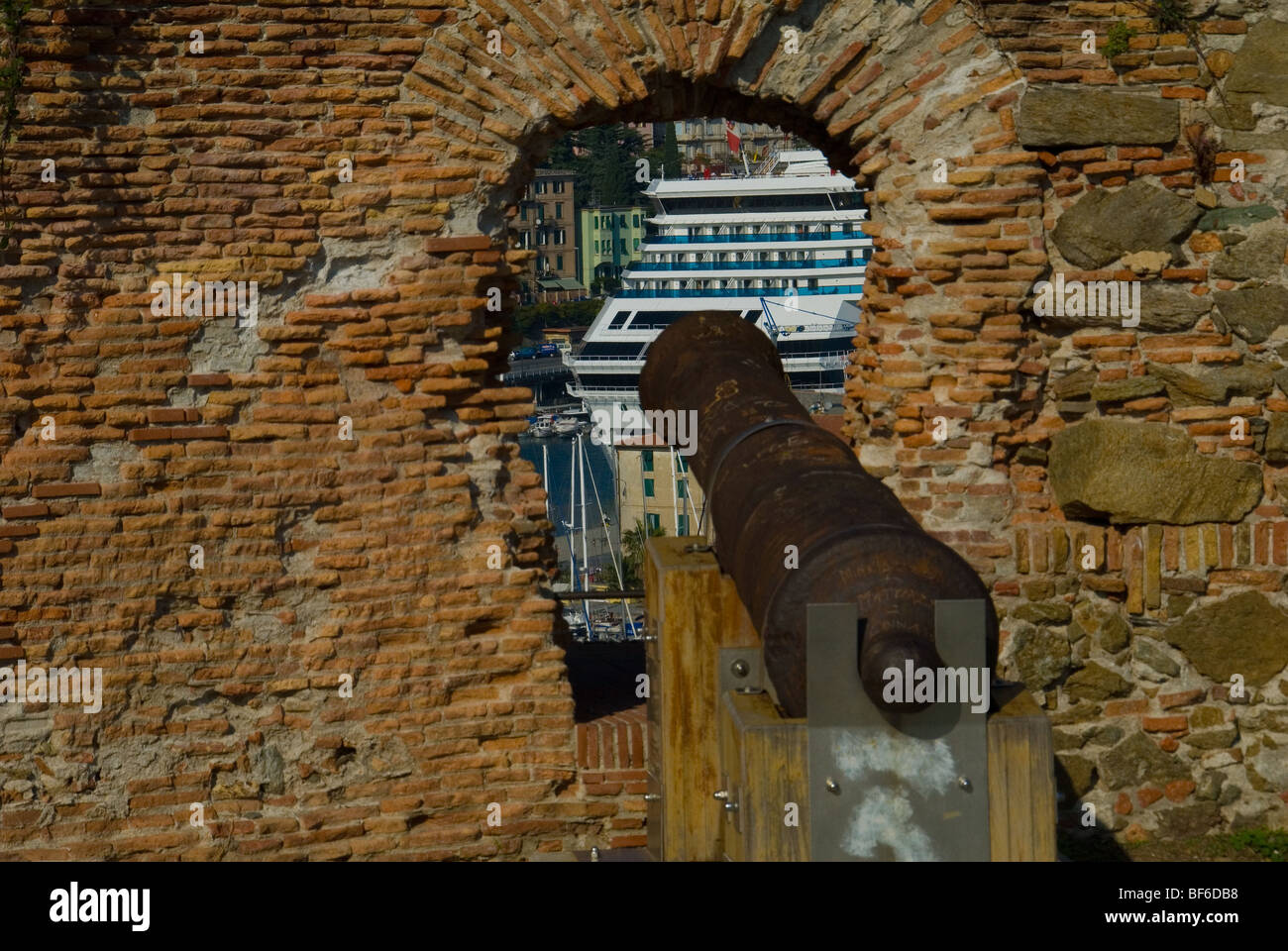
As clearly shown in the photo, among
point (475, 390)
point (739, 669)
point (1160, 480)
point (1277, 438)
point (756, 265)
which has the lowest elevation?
point (739, 669)

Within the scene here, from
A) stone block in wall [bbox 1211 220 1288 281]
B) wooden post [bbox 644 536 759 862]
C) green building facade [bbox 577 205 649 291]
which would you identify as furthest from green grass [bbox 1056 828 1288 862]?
green building facade [bbox 577 205 649 291]

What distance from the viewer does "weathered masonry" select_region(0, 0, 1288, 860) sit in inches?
256

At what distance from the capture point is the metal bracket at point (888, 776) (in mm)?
4320

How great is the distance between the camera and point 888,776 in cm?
433

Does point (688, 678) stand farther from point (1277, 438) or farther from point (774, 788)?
point (1277, 438)

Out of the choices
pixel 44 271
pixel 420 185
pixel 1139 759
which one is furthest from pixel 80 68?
pixel 1139 759

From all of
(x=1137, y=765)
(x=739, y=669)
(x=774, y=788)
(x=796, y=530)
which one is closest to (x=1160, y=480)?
(x=1137, y=765)

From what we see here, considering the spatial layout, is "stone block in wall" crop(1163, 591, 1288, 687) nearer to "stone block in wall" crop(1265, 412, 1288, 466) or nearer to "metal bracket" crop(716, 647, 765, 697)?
"stone block in wall" crop(1265, 412, 1288, 466)

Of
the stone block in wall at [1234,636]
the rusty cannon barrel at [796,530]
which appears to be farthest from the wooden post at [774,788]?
the stone block in wall at [1234,636]

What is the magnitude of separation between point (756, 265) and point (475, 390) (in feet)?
109

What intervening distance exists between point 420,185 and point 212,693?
2226 millimetres

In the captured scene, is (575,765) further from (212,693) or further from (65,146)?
(65,146)

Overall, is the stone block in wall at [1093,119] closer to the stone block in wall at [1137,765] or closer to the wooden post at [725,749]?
the wooden post at [725,749]

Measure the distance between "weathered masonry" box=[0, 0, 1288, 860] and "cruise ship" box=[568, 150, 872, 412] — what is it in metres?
30.7
